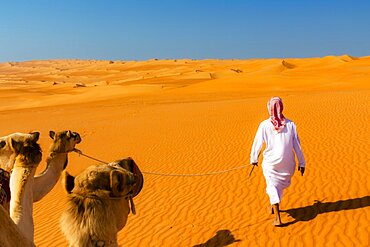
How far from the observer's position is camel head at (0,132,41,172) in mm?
3643

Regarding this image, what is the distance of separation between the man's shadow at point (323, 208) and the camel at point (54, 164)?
161 inches

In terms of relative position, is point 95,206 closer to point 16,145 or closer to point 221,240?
point 16,145

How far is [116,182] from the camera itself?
202 cm

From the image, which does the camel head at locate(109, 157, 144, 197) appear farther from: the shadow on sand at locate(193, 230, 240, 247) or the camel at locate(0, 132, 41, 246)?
the shadow on sand at locate(193, 230, 240, 247)

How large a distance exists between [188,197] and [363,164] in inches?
182

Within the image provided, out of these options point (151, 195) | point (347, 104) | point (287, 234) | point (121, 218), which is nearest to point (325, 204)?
point (287, 234)

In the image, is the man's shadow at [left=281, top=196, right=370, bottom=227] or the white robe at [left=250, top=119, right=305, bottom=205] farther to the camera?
the man's shadow at [left=281, top=196, right=370, bottom=227]

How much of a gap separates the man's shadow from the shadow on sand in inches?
46.6

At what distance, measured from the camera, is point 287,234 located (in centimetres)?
623

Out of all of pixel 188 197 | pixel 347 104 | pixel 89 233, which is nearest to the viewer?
pixel 89 233

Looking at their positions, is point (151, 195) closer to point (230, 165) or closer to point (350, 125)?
point (230, 165)

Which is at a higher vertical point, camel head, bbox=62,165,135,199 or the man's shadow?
camel head, bbox=62,165,135,199

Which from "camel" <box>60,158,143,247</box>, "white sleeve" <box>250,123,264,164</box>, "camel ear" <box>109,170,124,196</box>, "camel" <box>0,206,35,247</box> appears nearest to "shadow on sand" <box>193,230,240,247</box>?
"white sleeve" <box>250,123,264,164</box>

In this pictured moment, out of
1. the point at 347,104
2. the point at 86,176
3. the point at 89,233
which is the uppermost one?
the point at 347,104
